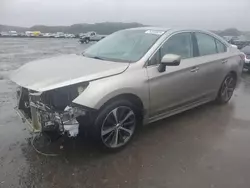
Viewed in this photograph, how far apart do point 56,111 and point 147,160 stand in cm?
133

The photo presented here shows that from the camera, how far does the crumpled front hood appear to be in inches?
137

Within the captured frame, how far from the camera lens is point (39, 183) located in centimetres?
320

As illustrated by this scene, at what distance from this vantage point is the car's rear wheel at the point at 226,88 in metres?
5.86

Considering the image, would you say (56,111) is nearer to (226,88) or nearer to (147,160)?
(147,160)

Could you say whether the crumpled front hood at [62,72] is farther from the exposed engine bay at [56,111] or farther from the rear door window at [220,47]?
the rear door window at [220,47]

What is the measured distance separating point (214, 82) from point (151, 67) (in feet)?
5.92

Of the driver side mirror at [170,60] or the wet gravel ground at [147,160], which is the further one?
the driver side mirror at [170,60]

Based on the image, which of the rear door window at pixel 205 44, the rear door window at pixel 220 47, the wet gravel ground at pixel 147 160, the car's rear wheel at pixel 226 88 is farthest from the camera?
the car's rear wheel at pixel 226 88

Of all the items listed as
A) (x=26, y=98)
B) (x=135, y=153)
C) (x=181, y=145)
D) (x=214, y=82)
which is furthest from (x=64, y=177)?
(x=214, y=82)

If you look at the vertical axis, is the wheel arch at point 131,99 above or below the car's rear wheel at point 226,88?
above

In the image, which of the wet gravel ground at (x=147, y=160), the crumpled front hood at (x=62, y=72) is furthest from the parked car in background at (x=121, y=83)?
the wet gravel ground at (x=147, y=160)

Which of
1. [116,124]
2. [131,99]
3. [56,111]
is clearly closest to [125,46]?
[131,99]

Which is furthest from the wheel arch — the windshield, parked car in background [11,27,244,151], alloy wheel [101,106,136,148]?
the windshield

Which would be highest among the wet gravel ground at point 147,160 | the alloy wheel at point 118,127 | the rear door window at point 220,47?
the rear door window at point 220,47
